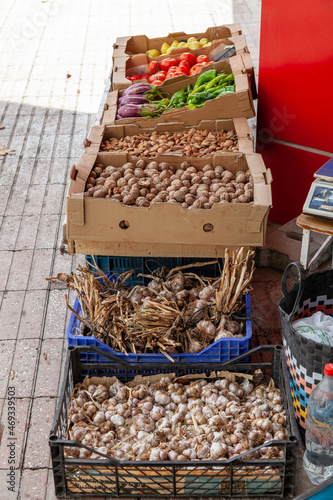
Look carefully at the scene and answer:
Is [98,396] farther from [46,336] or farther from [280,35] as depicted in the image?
[280,35]

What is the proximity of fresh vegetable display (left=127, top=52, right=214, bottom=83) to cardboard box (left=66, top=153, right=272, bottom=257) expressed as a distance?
213cm

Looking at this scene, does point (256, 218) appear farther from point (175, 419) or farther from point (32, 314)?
point (32, 314)

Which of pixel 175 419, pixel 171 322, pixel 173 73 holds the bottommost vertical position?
pixel 175 419

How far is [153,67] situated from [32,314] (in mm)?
2923

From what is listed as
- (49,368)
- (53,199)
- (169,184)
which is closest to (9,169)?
(53,199)

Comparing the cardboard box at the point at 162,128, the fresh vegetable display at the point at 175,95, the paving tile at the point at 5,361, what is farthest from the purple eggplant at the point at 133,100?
the paving tile at the point at 5,361

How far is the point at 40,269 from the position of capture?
16.1 ft

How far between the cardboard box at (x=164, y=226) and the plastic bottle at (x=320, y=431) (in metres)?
1.21

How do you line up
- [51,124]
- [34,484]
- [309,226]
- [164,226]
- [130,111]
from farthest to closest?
[51,124], [130,111], [164,226], [309,226], [34,484]

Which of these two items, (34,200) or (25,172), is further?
(25,172)

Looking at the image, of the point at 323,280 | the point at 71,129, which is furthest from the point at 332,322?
the point at 71,129

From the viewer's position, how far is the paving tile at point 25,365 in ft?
12.5

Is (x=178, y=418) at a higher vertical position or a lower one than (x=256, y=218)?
lower

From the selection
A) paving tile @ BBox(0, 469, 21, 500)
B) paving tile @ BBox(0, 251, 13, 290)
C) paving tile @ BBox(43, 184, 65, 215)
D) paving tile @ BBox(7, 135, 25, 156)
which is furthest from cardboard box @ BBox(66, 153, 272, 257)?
paving tile @ BBox(7, 135, 25, 156)
